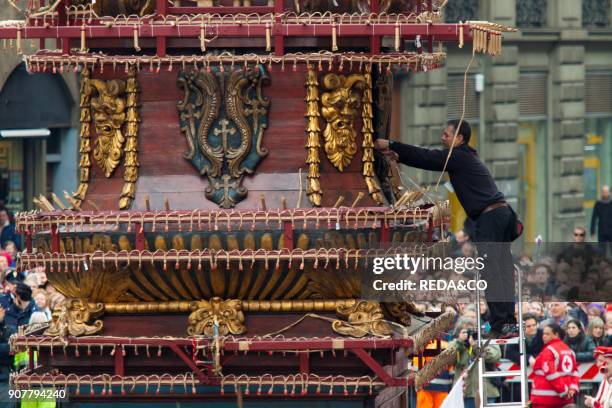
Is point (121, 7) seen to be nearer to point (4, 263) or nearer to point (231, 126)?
point (231, 126)

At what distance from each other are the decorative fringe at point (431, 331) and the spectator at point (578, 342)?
3.98 m

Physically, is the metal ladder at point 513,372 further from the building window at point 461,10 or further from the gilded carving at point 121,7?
the building window at point 461,10

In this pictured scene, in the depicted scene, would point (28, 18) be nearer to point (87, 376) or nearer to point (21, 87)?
point (87, 376)

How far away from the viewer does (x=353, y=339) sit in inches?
729

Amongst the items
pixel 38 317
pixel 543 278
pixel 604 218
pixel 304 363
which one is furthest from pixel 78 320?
pixel 604 218

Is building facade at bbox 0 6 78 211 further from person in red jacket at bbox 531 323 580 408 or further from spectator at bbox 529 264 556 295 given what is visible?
spectator at bbox 529 264 556 295

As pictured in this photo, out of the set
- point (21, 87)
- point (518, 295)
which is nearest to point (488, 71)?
point (21, 87)

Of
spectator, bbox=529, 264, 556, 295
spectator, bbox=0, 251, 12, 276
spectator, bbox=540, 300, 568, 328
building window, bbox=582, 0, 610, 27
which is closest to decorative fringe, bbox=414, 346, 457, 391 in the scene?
spectator, bbox=529, 264, 556, 295

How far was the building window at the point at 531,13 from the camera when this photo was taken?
49406mm

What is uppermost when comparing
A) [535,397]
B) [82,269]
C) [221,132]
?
[221,132]

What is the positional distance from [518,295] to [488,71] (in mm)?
28693

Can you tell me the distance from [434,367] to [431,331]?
342mm

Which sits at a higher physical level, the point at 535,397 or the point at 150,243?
the point at 150,243

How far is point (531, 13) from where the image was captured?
163ft
